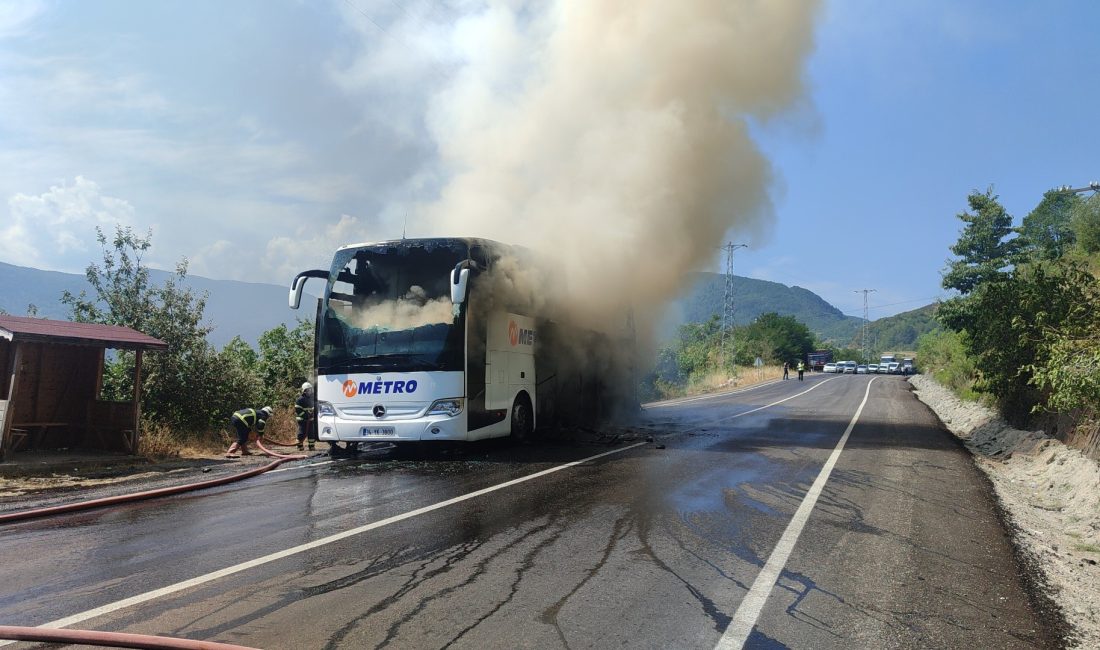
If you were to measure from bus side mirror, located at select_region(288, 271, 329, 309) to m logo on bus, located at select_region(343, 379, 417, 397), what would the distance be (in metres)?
1.53

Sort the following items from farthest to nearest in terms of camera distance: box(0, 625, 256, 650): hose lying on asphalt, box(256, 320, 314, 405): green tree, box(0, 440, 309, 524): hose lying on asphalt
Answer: box(256, 320, 314, 405): green tree
box(0, 440, 309, 524): hose lying on asphalt
box(0, 625, 256, 650): hose lying on asphalt

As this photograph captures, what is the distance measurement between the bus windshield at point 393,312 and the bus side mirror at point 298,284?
1.02 ft

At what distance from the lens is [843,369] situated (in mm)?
75938

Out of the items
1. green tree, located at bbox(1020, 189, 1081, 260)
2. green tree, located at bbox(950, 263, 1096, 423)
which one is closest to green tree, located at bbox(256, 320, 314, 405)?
green tree, located at bbox(950, 263, 1096, 423)

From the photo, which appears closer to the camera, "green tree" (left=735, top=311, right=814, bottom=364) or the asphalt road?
the asphalt road

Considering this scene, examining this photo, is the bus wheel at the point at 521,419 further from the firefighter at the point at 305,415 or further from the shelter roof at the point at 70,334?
the shelter roof at the point at 70,334

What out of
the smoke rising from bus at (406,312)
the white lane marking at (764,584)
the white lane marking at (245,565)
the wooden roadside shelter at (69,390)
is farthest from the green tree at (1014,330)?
the wooden roadside shelter at (69,390)

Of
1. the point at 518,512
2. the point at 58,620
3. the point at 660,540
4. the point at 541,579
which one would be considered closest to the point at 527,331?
the point at 518,512

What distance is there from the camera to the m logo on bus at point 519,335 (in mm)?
11625

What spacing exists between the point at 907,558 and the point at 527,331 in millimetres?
7997

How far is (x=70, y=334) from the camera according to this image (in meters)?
9.95

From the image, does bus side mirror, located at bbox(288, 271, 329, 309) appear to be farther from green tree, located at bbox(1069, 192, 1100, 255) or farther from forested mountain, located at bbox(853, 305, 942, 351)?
forested mountain, located at bbox(853, 305, 942, 351)

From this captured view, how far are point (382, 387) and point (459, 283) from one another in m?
2.07

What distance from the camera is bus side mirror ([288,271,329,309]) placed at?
10.4 metres
